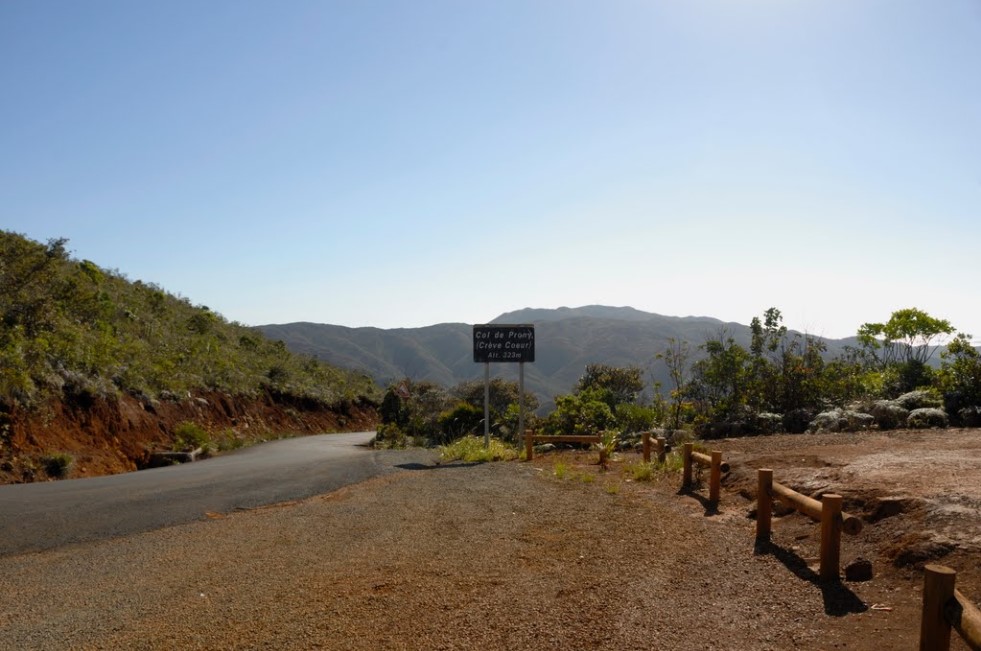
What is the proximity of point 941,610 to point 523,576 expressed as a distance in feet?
11.3

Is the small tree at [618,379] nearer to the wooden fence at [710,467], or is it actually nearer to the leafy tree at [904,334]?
the leafy tree at [904,334]

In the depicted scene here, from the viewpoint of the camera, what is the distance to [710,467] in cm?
995

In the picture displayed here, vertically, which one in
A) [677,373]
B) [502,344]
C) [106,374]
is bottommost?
[106,374]

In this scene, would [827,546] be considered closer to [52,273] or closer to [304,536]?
[304,536]

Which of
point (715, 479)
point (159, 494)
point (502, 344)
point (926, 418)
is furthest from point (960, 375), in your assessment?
point (159, 494)

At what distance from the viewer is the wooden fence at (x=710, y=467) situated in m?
9.40

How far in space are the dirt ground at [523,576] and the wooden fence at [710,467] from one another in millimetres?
288

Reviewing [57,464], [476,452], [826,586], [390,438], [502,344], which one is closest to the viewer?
[826,586]

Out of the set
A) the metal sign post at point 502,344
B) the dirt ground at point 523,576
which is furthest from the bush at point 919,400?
the metal sign post at point 502,344

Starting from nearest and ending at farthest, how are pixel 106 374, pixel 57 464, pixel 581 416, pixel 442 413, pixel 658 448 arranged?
pixel 658 448 → pixel 57 464 → pixel 106 374 → pixel 581 416 → pixel 442 413

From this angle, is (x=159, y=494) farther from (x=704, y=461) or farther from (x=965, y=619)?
(x=965, y=619)

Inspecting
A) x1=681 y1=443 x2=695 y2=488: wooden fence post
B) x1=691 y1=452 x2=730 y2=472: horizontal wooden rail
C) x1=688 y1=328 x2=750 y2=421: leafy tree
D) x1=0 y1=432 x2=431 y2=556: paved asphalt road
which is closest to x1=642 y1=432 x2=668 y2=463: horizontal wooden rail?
x1=691 y1=452 x2=730 y2=472: horizontal wooden rail

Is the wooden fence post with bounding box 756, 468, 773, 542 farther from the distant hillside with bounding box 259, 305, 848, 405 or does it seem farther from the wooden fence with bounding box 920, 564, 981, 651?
the distant hillside with bounding box 259, 305, 848, 405

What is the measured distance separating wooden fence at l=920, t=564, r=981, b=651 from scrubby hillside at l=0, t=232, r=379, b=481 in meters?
15.4
